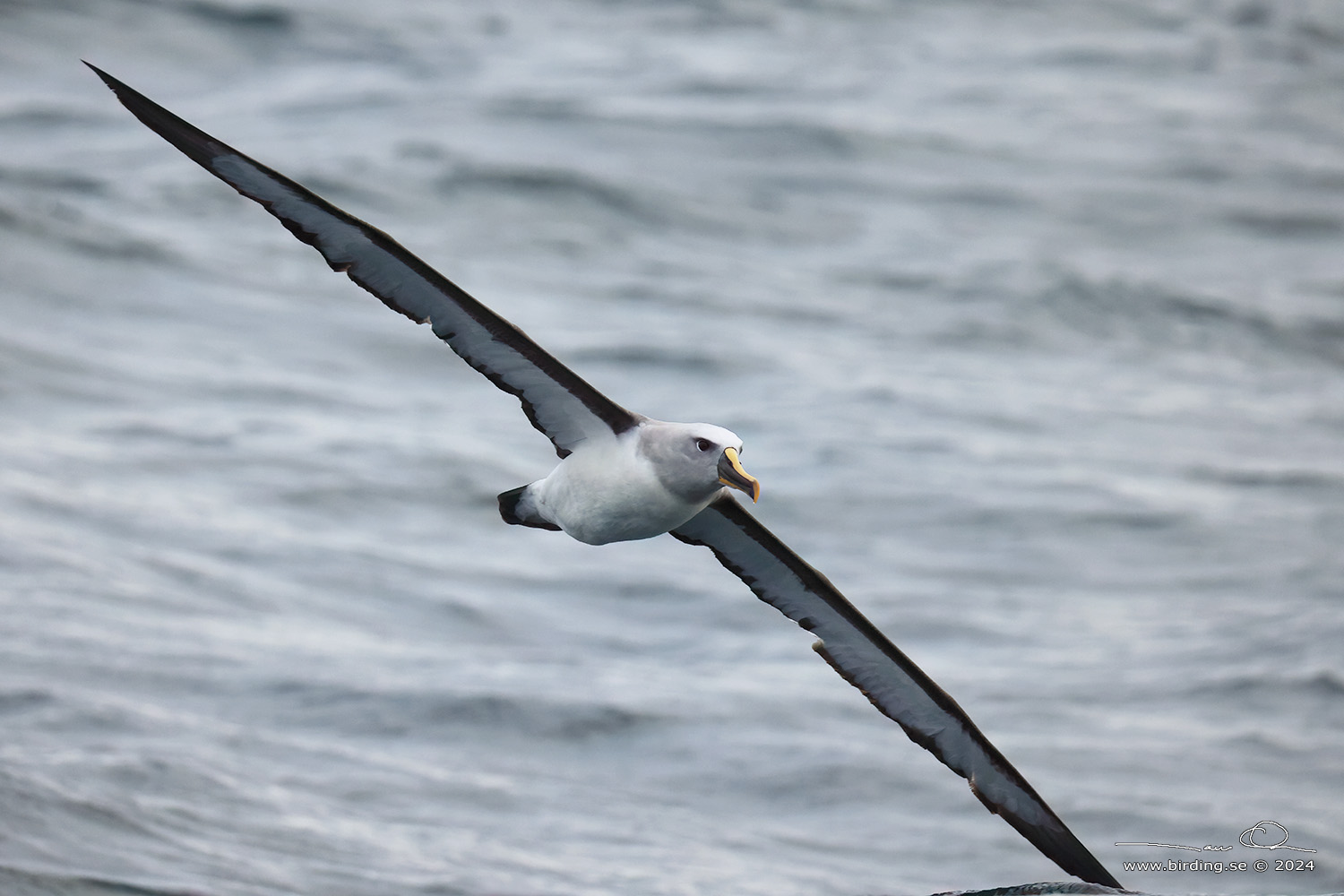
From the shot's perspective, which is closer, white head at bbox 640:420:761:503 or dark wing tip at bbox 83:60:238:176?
dark wing tip at bbox 83:60:238:176

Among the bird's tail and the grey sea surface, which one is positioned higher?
the grey sea surface

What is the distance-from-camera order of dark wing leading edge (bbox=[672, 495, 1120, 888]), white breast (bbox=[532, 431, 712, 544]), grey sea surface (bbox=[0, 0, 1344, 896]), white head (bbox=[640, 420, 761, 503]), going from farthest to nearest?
grey sea surface (bbox=[0, 0, 1344, 896])
dark wing leading edge (bbox=[672, 495, 1120, 888])
white breast (bbox=[532, 431, 712, 544])
white head (bbox=[640, 420, 761, 503])

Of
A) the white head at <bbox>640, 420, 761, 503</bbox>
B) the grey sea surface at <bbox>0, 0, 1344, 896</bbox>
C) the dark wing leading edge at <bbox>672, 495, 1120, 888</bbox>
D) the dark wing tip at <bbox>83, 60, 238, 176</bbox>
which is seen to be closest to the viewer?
the dark wing tip at <bbox>83, 60, 238, 176</bbox>

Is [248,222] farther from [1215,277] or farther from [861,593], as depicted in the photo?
[1215,277]

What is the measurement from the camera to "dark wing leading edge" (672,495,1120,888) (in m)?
9.87

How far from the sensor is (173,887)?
11.6 m

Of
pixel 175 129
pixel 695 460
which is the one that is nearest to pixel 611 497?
pixel 695 460

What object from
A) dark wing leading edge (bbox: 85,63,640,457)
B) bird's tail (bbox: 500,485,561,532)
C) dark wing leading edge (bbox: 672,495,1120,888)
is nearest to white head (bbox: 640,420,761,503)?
dark wing leading edge (bbox: 85,63,640,457)

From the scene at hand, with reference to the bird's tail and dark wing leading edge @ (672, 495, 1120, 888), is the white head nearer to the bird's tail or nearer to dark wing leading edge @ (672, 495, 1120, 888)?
the bird's tail

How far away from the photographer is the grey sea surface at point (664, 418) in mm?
15211

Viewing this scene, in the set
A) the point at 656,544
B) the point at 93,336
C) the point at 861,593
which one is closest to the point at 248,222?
the point at 93,336
